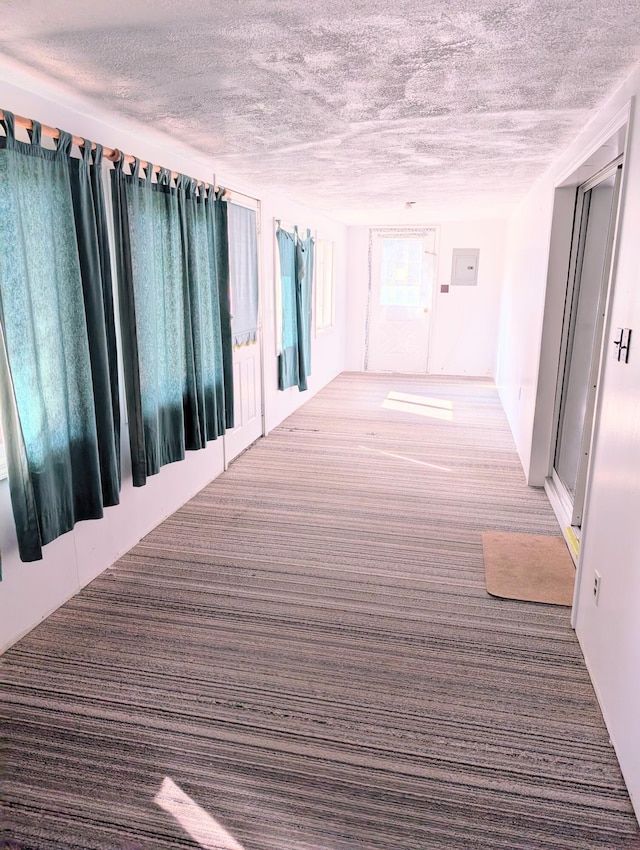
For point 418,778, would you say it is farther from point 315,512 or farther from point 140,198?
point 140,198

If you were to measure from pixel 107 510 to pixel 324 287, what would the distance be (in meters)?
5.31

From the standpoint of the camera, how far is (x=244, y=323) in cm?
465

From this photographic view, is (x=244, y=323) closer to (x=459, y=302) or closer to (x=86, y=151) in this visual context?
(x=86, y=151)

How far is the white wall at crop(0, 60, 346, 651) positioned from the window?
2469mm

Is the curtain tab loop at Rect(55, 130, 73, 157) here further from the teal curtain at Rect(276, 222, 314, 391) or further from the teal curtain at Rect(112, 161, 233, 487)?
the teal curtain at Rect(276, 222, 314, 391)

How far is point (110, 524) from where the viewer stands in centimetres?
299

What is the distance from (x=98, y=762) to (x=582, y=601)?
1.90 metres

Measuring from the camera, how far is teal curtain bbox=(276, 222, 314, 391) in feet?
18.1

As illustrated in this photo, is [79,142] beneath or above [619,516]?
above

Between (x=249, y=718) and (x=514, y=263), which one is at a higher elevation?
(x=514, y=263)

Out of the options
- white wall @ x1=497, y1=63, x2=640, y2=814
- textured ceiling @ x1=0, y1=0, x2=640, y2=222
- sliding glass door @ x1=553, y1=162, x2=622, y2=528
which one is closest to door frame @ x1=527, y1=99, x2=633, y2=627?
sliding glass door @ x1=553, y1=162, x2=622, y2=528

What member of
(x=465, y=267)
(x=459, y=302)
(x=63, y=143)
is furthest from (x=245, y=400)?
(x=465, y=267)

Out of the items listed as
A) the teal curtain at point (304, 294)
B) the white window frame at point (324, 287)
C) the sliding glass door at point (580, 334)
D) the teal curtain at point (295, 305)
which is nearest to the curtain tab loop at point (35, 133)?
the sliding glass door at point (580, 334)

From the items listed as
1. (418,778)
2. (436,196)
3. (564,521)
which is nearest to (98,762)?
(418,778)
